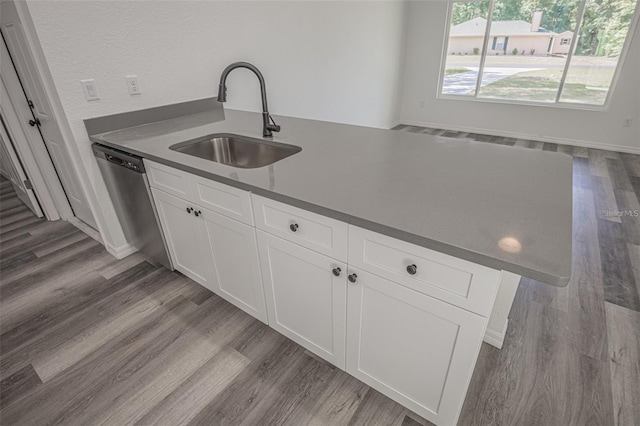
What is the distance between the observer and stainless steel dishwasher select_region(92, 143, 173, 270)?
1.79 meters

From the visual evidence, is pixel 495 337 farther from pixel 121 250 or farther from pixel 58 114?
pixel 58 114

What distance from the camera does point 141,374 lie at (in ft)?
4.92

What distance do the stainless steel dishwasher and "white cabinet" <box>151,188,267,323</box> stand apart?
87mm

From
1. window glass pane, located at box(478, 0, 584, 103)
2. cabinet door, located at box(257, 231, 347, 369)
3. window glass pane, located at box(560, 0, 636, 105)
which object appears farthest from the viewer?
window glass pane, located at box(478, 0, 584, 103)

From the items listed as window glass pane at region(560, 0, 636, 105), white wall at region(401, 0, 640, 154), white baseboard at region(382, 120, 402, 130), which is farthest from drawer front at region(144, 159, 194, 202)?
window glass pane at region(560, 0, 636, 105)

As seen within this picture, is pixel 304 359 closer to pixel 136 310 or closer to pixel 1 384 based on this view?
pixel 136 310

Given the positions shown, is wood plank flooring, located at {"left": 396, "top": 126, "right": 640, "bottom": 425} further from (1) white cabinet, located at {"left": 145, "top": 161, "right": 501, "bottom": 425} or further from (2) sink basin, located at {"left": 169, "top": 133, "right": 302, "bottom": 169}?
(2) sink basin, located at {"left": 169, "top": 133, "right": 302, "bottom": 169}

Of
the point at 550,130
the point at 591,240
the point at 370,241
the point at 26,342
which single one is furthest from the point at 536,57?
the point at 26,342

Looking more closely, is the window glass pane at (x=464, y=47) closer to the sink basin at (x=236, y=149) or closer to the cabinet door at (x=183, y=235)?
the sink basin at (x=236, y=149)

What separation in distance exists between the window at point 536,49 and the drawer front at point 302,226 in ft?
16.3

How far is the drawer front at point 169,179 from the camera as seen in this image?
5.06 ft

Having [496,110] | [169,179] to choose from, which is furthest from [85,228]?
[496,110]

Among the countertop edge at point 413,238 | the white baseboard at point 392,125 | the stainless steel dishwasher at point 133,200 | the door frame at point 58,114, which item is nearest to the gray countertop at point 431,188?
the countertop edge at point 413,238

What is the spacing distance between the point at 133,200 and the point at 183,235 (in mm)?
462
